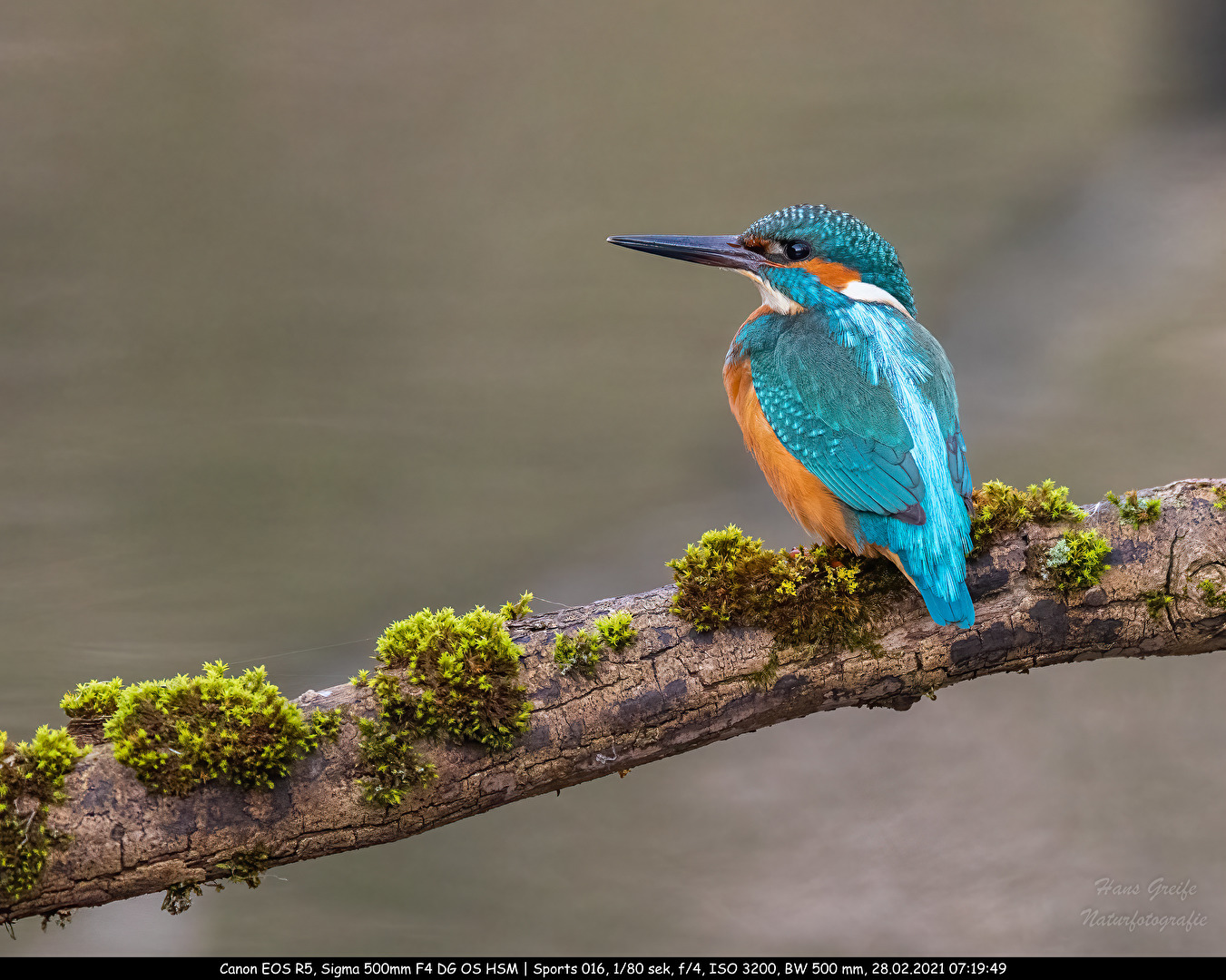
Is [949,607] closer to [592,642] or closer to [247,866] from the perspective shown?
[592,642]

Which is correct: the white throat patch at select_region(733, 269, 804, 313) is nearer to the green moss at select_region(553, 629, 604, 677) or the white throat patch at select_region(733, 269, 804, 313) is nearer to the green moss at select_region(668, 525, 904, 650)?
the green moss at select_region(668, 525, 904, 650)

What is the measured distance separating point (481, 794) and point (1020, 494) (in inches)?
51.8

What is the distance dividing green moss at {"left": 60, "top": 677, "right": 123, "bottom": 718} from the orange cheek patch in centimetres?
178

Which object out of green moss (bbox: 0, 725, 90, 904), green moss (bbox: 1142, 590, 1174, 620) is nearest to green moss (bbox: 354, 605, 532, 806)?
green moss (bbox: 0, 725, 90, 904)

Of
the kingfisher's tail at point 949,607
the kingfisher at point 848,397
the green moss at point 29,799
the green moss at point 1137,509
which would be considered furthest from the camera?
the green moss at point 1137,509

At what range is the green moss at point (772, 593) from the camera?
6.57 ft

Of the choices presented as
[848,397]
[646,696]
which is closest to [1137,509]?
[848,397]

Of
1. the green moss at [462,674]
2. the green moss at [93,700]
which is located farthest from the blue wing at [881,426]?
the green moss at [93,700]

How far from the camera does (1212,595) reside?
206 cm

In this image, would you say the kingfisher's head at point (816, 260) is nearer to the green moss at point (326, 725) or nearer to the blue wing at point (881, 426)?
the blue wing at point (881, 426)

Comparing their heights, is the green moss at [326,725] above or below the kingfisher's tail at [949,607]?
below

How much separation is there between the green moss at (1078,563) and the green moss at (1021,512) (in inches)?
3.2

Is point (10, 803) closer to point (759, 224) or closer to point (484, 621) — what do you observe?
point (484, 621)

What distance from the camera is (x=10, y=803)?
1658 millimetres
